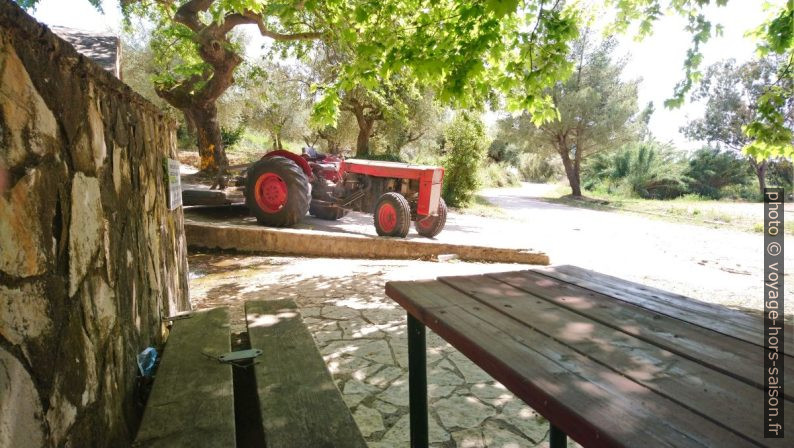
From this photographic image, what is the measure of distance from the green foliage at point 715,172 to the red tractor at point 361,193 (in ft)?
71.2

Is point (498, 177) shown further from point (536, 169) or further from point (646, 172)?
point (536, 169)

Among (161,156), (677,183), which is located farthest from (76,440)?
(677,183)

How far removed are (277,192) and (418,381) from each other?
18.7 ft

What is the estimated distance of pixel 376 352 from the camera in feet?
9.20

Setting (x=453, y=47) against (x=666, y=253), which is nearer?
(x=453, y=47)

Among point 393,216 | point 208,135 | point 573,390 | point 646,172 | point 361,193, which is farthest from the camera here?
point 646,172

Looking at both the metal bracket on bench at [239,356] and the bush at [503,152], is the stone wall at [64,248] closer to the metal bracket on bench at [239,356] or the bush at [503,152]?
the metal bracket on bench at [239,356]

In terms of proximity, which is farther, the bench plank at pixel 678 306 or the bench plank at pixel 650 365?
the bench plank at pixel 678 306

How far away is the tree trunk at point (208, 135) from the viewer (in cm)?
1136

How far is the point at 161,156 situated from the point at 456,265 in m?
3.88

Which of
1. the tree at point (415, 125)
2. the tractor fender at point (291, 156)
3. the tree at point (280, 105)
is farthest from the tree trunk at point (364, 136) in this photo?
the tractor fender at point (291, 156)

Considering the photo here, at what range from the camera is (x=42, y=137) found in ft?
3.00

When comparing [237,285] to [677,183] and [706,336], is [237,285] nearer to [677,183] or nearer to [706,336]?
[706,336]

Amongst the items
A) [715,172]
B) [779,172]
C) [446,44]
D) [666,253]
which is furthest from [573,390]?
[779,172]
